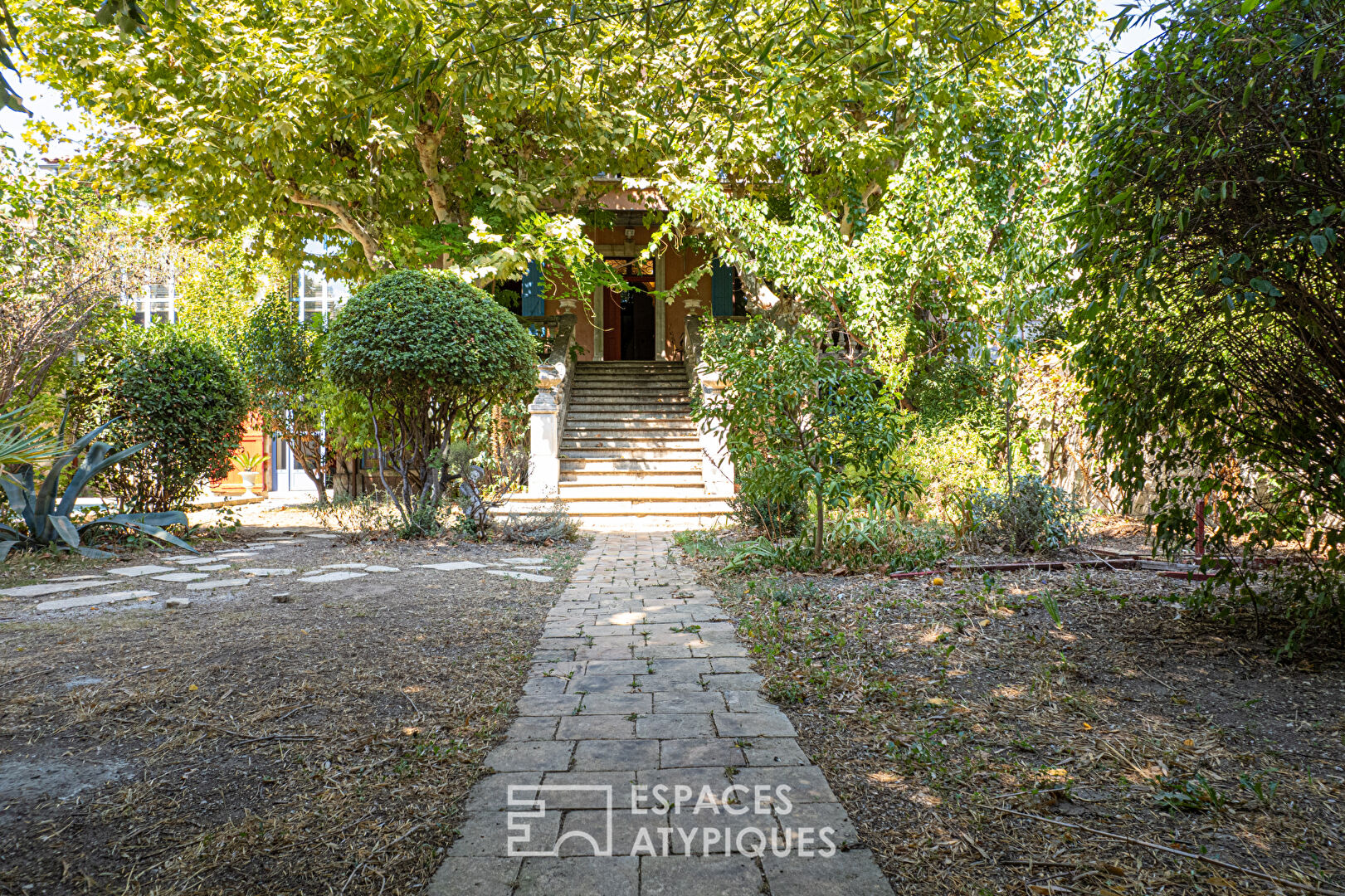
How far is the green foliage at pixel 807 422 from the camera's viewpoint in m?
5.64

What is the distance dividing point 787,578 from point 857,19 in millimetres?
6881

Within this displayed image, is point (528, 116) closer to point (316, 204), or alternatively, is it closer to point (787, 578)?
point (316, 204)

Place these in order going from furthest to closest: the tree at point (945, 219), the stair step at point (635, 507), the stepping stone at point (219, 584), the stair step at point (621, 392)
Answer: the stair step at point (621, 392) → the stair step at point (635, 507) → the tree at point (945, 219) → the stepping stone at point (219, 584)

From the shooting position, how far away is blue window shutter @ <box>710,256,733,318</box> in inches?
599

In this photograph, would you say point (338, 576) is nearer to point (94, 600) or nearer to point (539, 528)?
point (94, 600)

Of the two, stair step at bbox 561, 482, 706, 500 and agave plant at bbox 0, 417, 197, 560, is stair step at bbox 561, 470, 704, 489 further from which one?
agave plant at bbox 0, 417, 197, 560

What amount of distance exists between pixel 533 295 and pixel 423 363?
691cm

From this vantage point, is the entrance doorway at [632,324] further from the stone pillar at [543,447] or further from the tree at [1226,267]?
the tree at [1226,267]

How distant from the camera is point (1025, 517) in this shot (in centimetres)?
613

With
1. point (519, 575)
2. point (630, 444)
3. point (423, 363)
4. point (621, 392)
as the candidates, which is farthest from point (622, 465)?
point (519, 575)

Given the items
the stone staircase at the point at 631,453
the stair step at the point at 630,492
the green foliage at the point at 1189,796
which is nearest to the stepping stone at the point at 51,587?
the stone staircase at the point at 631,453

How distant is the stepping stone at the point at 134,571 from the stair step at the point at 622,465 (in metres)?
5.52

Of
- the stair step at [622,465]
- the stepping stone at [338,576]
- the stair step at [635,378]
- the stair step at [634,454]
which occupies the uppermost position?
the stair step at [635,378]

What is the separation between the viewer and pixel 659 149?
1064 cm
